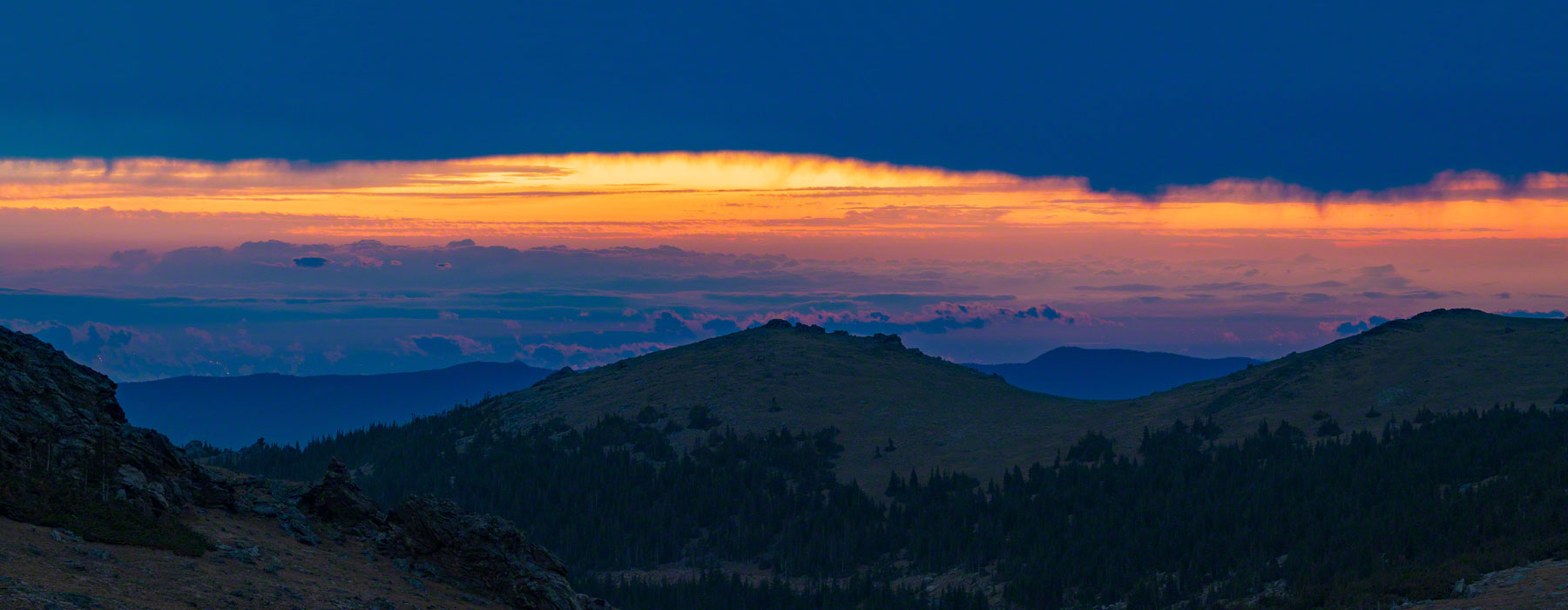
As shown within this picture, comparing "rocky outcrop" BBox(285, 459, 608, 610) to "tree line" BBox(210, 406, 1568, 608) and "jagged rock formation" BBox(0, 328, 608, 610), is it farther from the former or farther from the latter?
"tree line" BBox(210, 406, 1568, 608)

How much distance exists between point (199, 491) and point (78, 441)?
598cm

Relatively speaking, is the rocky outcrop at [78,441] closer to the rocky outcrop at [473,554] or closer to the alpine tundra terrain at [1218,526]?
the rocky outcrop at [473,554]

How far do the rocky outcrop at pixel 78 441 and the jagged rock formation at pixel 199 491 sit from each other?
0.05 m

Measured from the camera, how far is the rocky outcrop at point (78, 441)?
46.5m

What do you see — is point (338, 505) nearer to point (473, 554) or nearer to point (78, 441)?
point (473, 554)

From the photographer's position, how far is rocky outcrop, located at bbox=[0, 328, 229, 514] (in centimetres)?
4650

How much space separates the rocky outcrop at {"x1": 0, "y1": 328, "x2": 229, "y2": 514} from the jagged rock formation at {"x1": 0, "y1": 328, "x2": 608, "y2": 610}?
51 millimetres

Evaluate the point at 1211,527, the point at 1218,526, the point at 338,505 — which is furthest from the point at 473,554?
the point at 1211,527

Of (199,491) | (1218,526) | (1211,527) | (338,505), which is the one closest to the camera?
(199,491)

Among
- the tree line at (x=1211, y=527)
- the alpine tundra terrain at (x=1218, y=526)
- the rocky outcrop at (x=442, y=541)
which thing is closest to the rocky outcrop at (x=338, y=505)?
the rocky outcrop at (x=442, y=541)

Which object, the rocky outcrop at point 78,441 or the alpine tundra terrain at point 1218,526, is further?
the alpine tundra terrain at point 1218,526

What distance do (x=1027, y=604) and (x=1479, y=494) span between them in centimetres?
4899

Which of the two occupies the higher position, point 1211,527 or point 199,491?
point 199,491

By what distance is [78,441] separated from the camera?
4847cm
